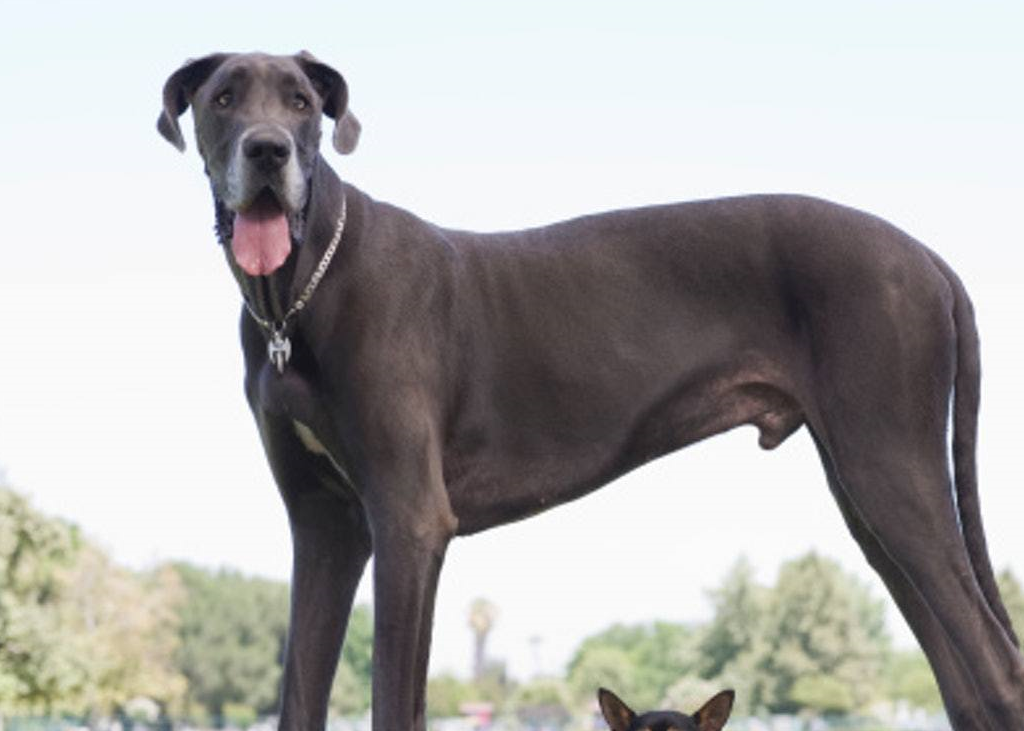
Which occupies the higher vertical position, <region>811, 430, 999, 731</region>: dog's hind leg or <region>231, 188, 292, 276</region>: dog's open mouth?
<region>231, 188, 292, 276</region>: dog's open mouth

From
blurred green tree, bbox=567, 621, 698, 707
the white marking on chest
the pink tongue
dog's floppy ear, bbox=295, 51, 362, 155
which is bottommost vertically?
the white marking on chest

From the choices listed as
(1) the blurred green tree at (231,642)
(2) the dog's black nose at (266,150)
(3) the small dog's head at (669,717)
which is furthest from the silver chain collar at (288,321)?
(1) the blurred green tree at (231,642)

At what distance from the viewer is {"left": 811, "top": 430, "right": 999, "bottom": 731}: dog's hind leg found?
26.7 feet

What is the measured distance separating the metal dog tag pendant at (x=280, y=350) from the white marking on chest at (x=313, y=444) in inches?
9.3

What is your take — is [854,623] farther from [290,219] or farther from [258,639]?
[290,219]

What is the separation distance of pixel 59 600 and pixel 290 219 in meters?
69.3

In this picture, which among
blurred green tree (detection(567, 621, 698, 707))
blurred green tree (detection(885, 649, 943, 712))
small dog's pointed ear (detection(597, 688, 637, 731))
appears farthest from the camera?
blurred green tree (detection(567, 621, 698, 707))

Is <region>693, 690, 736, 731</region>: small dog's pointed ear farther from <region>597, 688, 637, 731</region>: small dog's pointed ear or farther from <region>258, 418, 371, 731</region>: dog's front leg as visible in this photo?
<region>258, 418, 371, 731</region>: dog's front leg

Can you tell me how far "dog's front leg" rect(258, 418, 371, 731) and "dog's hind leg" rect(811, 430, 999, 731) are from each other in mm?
2022

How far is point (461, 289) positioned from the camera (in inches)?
313

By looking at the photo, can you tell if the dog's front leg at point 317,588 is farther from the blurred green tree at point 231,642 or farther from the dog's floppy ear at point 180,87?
the blurred green tree at point 231,642

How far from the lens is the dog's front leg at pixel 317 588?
8070 mm

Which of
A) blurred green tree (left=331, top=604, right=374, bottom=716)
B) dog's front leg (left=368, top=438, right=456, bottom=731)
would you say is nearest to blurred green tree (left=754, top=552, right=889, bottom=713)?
blurred green tree (left=331, top=604, right=374, bottom=716)

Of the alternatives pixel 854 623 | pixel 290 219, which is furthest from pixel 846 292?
pixel 854 623
